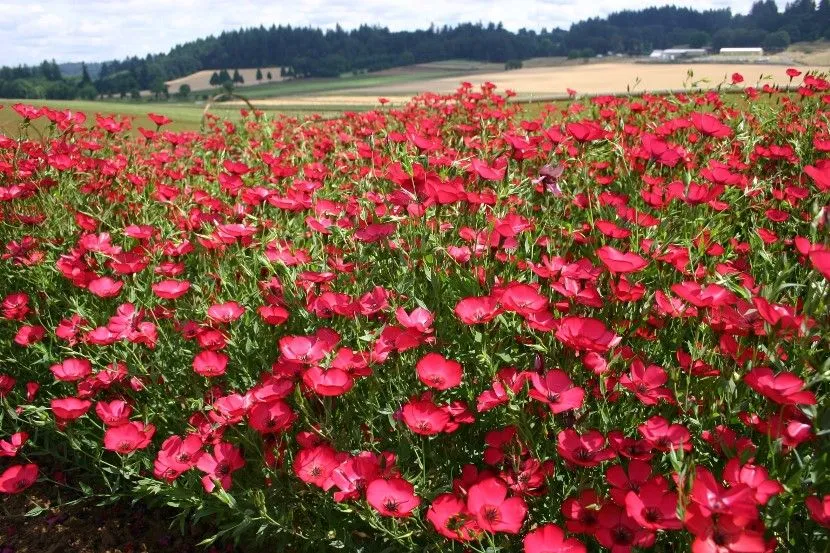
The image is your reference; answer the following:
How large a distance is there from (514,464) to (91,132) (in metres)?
4.58

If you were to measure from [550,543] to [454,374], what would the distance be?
50 centimetres

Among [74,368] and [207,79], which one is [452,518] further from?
[207,79]

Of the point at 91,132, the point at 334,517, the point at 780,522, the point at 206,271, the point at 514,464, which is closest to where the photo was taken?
the point at 780,522

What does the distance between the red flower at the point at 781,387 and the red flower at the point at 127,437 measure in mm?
1637

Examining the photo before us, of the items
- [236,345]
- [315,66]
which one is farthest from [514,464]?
[315,66]

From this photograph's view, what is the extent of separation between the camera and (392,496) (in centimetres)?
153

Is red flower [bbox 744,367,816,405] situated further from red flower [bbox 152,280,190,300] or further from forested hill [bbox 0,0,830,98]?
forested hill [bbox 0,0,830,98]

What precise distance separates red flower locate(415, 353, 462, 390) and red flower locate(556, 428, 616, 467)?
316 millimetres

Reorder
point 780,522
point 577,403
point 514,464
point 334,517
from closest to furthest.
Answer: point 780,522, point 577,403, point 514,464, point 334,517

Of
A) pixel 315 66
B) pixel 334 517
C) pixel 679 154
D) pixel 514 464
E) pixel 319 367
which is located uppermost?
pixel 315 66

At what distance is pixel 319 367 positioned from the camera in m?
1.69

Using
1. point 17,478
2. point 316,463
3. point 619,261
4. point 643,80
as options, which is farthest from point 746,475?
point 643,80

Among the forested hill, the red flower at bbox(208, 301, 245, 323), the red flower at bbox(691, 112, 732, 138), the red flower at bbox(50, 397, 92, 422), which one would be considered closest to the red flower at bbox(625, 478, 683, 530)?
the red flower at bbox(208, 301, 245, 323)

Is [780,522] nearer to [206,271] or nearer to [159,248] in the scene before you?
[206,271]
